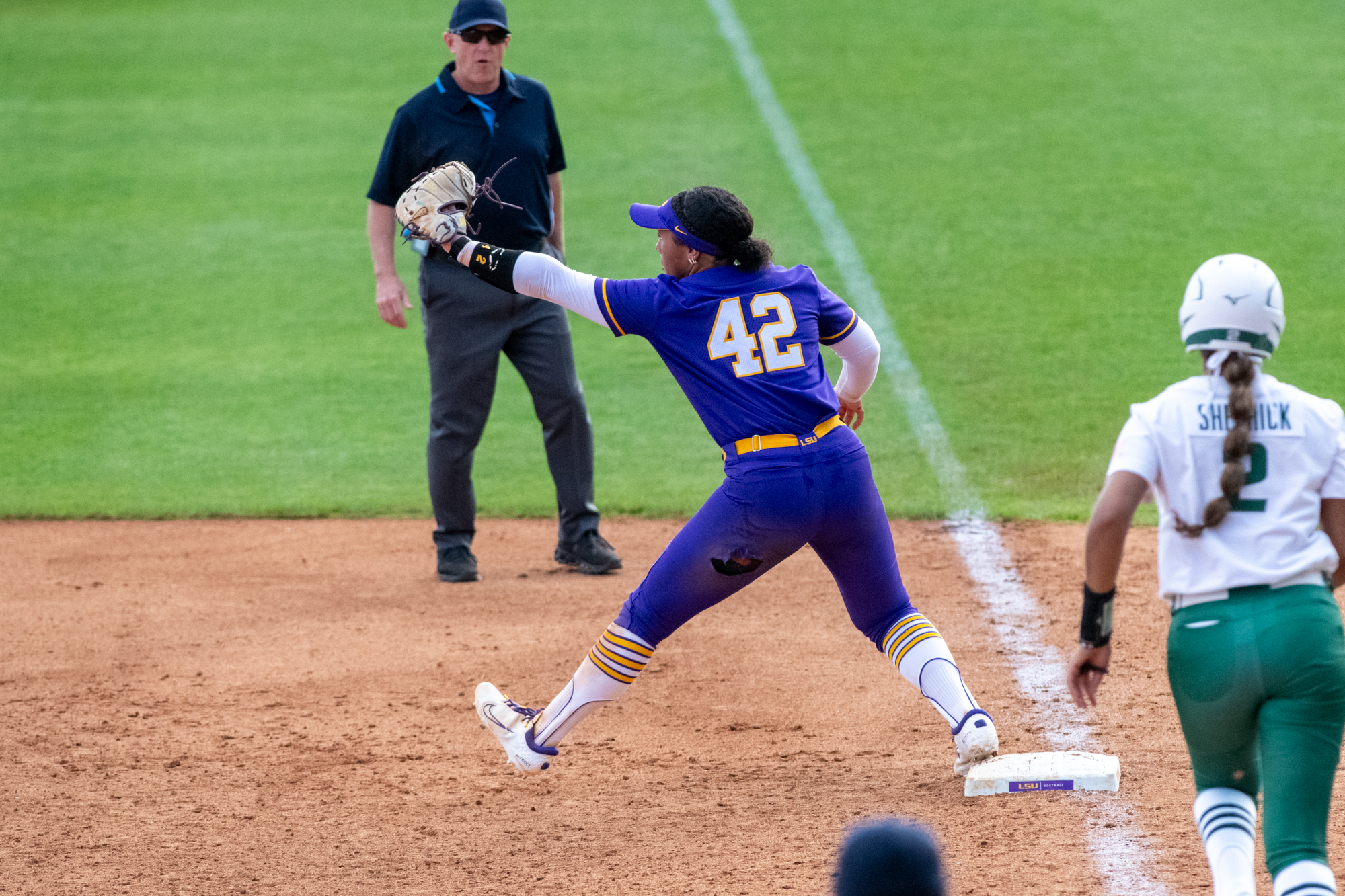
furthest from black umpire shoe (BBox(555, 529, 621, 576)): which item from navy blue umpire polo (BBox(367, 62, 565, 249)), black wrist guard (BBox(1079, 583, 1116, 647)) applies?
black wrist guard (BBox(1079, 583, 1116, 647))

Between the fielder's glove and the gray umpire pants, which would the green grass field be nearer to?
the gray umpire pants

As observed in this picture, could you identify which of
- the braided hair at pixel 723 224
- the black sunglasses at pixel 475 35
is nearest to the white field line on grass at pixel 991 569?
the braided hair at pixel 723 224

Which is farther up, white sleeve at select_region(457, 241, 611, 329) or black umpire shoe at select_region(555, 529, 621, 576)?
white sleeve at select_region(457, 241, 611, 329)

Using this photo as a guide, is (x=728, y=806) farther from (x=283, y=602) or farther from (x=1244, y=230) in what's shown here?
(x=1244, y=230)

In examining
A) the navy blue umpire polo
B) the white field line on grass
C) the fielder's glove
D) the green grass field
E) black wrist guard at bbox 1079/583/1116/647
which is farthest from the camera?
the green grass field

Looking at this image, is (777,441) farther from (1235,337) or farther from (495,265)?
(1235,337)

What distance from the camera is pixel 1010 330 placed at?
10156mm

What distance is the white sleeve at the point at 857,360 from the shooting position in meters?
4.55

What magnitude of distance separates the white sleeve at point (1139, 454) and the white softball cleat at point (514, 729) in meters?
2.16

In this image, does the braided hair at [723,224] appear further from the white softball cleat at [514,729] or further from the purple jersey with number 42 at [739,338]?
the white softball cleat at [514,729]

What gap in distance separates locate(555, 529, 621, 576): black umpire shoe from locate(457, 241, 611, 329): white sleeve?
8.20ft

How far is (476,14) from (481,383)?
5.20 feet

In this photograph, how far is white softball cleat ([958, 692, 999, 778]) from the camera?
425 cm

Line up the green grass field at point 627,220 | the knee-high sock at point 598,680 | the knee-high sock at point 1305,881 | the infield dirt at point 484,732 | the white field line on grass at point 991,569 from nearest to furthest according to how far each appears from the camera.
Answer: the knee-high sock at point 1305,881
the white field line on grass at point 991,569
the infield dirt at point 484,732
the knee-high sock at point 598,680
the green grass field at point 627,220
